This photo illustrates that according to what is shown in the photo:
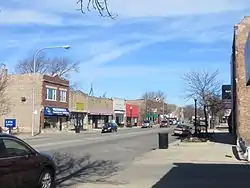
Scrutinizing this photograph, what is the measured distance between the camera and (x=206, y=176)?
1472 cm

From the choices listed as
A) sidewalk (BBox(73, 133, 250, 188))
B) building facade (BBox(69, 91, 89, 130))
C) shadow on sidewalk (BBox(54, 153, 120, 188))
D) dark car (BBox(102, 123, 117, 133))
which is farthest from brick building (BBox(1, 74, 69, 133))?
sidewalk (BBox(73, 133, 250, 188))

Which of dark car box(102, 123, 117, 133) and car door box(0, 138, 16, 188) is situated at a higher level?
car door box(0, 138, 16, 188)

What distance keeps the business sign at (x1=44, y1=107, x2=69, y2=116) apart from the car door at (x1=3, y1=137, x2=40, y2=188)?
50.6 m

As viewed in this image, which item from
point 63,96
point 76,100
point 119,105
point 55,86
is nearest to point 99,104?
point 76,100

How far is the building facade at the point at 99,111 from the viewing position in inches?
3236

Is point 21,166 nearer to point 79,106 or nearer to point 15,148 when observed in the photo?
point 15,148

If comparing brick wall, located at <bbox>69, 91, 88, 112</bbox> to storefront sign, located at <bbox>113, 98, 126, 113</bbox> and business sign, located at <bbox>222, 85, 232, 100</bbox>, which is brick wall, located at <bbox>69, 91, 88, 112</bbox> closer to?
storefront sign, located at <bbox>113, 98, 126, 113</bbox>

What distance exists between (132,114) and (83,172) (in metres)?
100

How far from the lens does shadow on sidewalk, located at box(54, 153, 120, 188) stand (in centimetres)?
1342

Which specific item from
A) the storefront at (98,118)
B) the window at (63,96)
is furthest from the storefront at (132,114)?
the window at (63,96)

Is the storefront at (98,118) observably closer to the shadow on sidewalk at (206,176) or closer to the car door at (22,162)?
the shadow on sidewalk at (206,176)

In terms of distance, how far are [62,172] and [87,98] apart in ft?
212

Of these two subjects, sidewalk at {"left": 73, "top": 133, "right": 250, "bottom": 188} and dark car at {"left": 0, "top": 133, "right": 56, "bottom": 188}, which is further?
sidewalk at {"left": 73, "top": 133, "right": 250, "bottom": 188}

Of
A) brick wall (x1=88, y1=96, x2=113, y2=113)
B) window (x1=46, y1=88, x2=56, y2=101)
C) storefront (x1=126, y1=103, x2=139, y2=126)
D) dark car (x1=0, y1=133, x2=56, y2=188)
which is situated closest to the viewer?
dark car (x1=0, y1=133, x2=56, y2=188)
